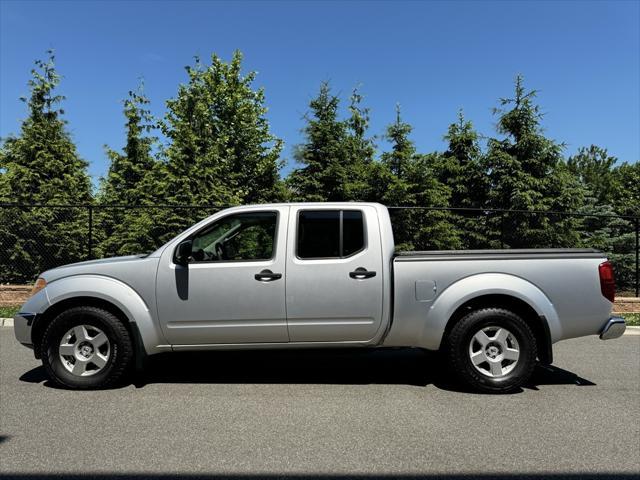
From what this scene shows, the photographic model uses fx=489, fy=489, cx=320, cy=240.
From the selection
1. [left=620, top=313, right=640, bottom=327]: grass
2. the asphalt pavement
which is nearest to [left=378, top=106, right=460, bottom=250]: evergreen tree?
[left=620, top=313, right=640, bottom=327]: grass

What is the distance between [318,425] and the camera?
403 centimetres

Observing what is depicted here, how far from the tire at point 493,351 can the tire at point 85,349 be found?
335 centimetres

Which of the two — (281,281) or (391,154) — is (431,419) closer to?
(281,281)

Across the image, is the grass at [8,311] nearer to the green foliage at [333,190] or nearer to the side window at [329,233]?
the green foliage at [333,190]

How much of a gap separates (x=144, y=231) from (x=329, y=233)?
9.09 m

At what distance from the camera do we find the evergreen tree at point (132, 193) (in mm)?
13055

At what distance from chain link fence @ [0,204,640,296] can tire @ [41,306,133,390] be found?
7642mm

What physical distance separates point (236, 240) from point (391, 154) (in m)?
9.85

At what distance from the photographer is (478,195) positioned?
15.6m

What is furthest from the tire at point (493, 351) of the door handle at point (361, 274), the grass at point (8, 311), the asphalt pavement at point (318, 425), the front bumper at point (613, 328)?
the grass at point (8, 311)

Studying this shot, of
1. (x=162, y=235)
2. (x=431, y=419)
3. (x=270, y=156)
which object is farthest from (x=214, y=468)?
(x=270, y=156)

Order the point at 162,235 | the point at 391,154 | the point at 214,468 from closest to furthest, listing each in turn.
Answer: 1. the point at 214,468
2. the point at 162,235
3. the point at 391,154

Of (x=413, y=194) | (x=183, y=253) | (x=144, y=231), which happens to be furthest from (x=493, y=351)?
(x=144, y=231)

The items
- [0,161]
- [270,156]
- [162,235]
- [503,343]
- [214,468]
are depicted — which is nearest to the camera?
[214,468]
